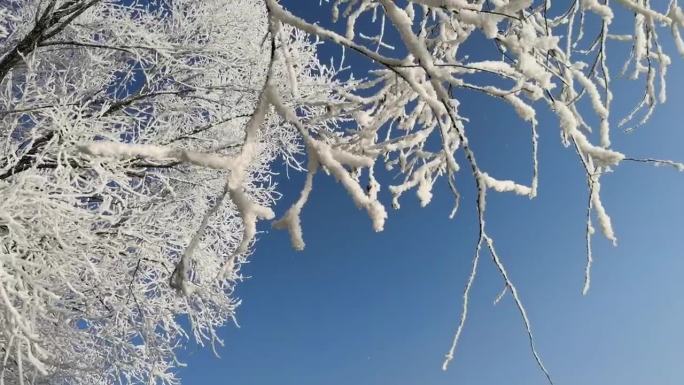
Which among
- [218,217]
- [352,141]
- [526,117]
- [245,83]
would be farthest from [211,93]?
[526,117]

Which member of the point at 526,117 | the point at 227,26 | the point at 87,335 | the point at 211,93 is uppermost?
the point at 526,117

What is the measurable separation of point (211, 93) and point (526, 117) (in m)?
8.48

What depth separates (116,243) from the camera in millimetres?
6895

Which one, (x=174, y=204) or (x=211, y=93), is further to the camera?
(x=211, y=93)

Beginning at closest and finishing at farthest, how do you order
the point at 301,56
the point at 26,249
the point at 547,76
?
the point at 547,76
the point at 26,249
the point at 301,56

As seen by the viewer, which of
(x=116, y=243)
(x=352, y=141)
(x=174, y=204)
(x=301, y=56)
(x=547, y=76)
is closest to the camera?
(x=547, y=76)

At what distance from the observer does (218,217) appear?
35.8 feet

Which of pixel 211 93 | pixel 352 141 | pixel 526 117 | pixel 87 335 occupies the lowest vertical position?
pixel 87 335

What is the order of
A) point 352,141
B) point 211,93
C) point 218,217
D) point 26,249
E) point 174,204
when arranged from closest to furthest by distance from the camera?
point 352,141
point 26,249
point 174,204
point 211,93
point 218,217

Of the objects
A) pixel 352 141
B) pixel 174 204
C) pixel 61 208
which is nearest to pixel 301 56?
pixel 174 204

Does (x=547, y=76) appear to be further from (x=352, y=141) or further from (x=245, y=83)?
(x=245, y=83)

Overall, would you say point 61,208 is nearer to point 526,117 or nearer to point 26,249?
point 26,249

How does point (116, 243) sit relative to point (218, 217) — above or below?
above

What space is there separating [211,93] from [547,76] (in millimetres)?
8488
